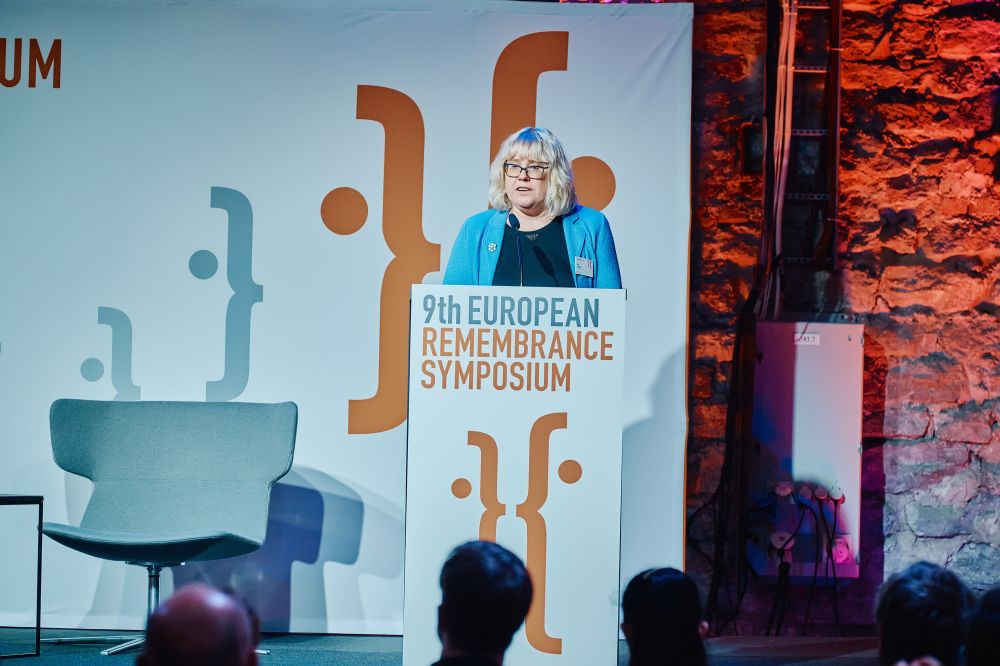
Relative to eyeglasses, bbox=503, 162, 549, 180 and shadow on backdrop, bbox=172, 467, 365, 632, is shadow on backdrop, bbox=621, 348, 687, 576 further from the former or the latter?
eyeglasses, bbox=503, 162, 549, 180

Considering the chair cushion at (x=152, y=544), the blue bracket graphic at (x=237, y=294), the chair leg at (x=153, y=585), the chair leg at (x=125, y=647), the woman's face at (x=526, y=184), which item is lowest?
the chair leg at (x=125, y=647)

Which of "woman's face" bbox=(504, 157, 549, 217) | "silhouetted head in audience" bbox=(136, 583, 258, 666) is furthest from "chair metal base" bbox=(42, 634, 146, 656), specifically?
"silhouetted head in audience" bbox=(136, 583, 258, 666)

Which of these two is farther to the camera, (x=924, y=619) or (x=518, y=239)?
(x=518, y=239)

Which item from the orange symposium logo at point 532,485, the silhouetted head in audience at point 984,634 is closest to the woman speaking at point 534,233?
the orange symposium logo at point 532,485

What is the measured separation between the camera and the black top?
3.41 metres

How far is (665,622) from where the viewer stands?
1.71 meters

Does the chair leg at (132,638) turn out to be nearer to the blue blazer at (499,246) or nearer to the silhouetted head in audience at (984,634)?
the blue blazer at (499,246)

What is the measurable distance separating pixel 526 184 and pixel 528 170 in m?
0.05

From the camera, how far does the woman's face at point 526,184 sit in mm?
3447

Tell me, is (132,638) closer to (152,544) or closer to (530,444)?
(152,544)

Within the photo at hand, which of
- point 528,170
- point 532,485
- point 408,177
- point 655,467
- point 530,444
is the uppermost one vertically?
point 408,177

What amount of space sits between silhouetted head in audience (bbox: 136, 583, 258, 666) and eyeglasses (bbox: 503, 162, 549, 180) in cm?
241

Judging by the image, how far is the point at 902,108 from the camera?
15.1ft

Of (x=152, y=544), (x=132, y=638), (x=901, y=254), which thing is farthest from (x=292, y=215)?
(x=901, y=254)
